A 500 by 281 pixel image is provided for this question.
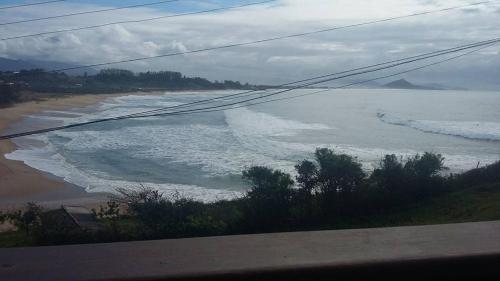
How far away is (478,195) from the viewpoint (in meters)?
15.6

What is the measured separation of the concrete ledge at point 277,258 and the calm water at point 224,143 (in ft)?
53.4

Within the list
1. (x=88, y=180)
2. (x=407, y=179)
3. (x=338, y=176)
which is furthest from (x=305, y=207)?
(x=88, y=180)

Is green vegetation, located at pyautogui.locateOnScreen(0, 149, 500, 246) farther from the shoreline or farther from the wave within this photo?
the wave

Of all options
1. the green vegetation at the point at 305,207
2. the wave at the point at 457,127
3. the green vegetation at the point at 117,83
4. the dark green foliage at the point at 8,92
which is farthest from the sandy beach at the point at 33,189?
the wave at the point at 457,127

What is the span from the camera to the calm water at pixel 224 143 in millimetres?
23422

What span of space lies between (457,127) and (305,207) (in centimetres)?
2870

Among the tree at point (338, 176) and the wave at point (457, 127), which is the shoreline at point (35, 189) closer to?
the tree at point (338, 176)

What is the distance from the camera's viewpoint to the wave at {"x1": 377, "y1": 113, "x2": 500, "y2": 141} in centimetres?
3534

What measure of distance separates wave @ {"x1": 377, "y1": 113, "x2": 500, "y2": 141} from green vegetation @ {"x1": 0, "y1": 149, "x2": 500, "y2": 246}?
17.2 metres

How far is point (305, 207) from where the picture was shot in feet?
42.1

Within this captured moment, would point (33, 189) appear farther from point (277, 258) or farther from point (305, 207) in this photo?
point (277, 258)

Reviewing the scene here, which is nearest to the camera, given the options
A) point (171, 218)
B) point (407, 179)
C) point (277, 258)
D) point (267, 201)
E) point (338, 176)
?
point (277, 258)

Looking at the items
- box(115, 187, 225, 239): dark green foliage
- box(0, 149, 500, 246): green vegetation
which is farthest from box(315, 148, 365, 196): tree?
box(115, 187, 225, 239): dark green foliage

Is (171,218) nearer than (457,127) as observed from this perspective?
Yes
